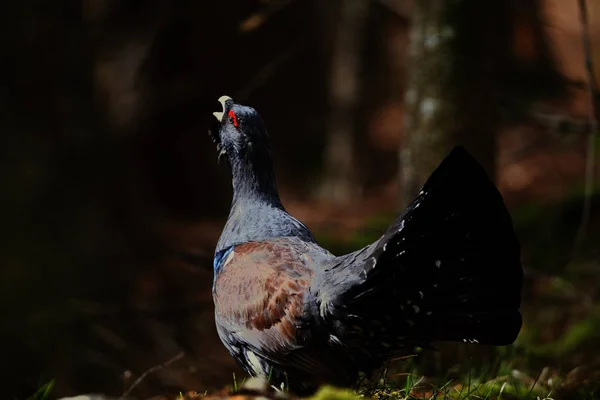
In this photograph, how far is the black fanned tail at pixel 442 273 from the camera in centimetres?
321

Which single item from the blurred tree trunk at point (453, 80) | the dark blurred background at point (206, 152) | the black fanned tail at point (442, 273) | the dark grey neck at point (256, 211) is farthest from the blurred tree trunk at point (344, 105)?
the black fanned tail at point (442, 273)

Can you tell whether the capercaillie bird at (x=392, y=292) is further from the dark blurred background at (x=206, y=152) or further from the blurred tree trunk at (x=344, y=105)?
the blurred tree trunk at (x=344, y=105)

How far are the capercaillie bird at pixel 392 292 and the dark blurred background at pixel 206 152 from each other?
0.85 m

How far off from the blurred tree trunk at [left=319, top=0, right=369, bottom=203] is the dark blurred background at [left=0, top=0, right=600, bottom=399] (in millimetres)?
40

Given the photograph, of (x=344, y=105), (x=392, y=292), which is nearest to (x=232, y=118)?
(x=392, y=292)

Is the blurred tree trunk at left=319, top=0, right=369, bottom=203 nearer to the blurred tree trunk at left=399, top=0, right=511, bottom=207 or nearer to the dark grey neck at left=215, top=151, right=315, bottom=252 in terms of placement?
the blurred tree trunk at left=399, top=0, right=511, bottom=207

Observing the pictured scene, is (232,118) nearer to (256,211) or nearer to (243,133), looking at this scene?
(243,133)

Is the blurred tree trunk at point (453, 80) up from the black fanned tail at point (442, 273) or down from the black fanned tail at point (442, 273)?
up

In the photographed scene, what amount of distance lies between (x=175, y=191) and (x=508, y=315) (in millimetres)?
11197

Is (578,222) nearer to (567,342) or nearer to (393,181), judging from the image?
(567,342)

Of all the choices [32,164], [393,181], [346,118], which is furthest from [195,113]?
[32,164]

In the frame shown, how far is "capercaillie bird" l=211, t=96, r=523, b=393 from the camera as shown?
323 centimetres

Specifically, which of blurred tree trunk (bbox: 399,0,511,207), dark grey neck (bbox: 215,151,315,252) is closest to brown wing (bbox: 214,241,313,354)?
dark grey neck (bbox: 215,151,315,252)

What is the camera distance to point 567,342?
589cm
